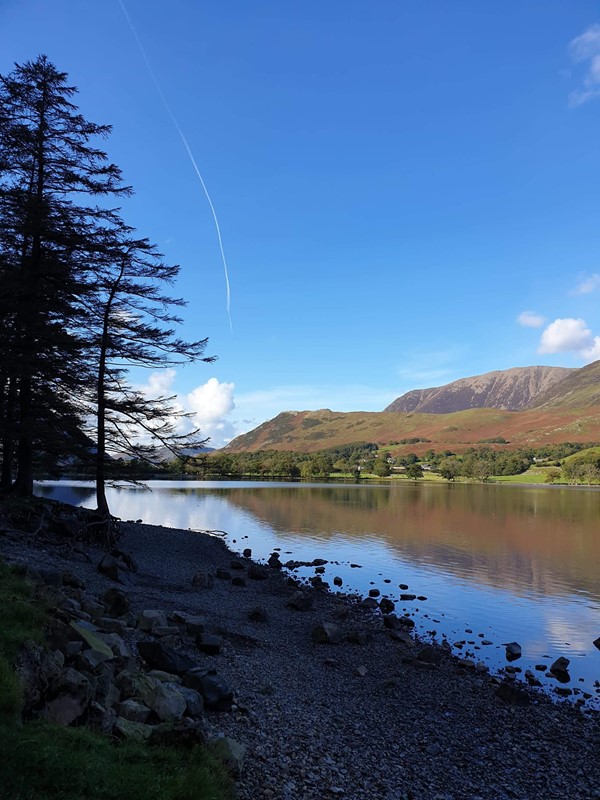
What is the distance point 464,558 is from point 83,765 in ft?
135

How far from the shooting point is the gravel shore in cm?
1004

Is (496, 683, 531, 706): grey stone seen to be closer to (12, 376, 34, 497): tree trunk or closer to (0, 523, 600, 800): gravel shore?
(0, 523, 600, 800): gravel shore

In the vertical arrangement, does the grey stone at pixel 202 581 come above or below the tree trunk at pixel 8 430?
below

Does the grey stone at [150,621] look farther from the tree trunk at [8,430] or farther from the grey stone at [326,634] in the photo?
the tree trunk at [8,430]

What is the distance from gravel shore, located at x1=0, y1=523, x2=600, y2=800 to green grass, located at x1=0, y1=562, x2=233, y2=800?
1.48 m

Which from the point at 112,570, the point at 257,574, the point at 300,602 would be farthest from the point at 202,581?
the point at 257,574

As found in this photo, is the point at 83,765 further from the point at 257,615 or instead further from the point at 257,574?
the point at 257,574

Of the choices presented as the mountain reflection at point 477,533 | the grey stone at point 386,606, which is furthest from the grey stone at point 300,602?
the mountain reflection at point 477,533

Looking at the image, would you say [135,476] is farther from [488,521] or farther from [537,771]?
[488,521]

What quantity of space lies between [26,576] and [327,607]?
678 inches

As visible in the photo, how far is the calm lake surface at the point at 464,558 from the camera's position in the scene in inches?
933

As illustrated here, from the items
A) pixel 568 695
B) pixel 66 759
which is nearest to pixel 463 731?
pixel 568 695

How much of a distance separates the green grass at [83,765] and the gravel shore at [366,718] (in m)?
1.48

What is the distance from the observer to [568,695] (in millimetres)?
17031
